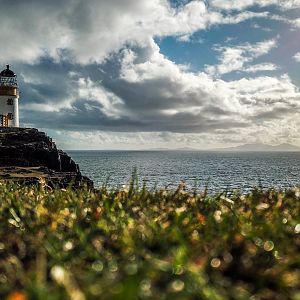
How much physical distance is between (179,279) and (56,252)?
1.28 meters

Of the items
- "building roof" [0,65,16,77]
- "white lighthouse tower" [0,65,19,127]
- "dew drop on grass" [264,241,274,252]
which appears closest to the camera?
"dew drop on grass" [264,241,274,252]

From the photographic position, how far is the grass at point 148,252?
2.54 m

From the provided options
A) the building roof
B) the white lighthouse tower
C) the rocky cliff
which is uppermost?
the building roof

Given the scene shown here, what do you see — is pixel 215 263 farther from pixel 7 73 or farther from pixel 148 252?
pixel 7 73

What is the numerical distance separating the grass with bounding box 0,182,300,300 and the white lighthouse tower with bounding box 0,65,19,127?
Result: 318ft

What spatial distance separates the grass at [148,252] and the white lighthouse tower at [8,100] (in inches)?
3811

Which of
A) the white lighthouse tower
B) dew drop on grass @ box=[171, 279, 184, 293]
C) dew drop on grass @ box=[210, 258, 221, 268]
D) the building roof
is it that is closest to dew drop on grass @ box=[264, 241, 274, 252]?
dew drop on grass @ box=[210, 258, 221, 268]

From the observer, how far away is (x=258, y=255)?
11.5ft

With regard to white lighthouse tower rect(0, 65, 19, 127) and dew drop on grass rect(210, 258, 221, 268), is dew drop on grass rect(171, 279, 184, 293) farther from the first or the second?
white lighthouse tower rect(0, 65, 19, 127)

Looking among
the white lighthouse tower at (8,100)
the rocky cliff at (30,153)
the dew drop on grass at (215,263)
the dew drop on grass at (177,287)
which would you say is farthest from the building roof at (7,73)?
the dew drop on grass at (177,287)

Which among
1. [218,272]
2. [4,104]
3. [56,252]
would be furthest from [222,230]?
[4,104]

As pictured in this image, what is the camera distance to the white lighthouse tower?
9781 centimetres

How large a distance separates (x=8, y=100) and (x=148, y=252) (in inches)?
3945

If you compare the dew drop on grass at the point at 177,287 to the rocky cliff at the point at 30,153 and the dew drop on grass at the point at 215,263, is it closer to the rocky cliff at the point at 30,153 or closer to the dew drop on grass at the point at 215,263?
the dew drop on grass at the point at 215,263
